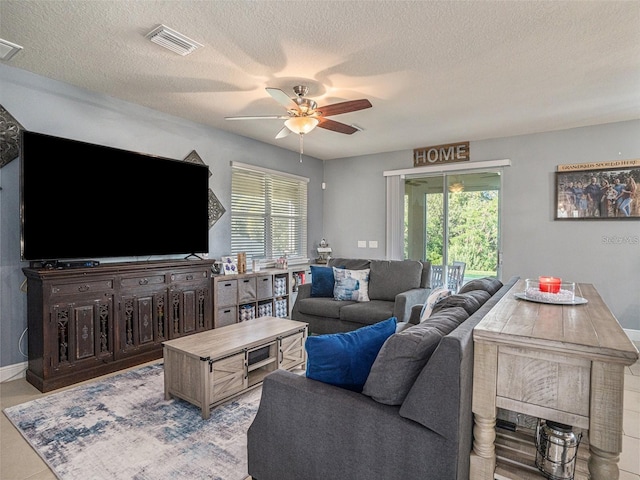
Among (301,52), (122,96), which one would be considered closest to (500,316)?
(301,52)

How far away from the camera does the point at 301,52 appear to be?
2.68m

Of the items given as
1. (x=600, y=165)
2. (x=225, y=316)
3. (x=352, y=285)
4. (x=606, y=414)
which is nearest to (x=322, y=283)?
(x=352, y=285)

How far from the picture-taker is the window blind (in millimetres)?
5089

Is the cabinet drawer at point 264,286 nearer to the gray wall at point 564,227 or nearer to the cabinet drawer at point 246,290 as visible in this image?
the cabinet drawer at point 246,290

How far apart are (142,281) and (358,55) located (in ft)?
9.52

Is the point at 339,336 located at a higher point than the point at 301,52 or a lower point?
lower

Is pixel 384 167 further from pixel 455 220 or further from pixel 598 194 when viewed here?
pixel 598 194

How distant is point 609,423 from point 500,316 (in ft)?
1.66

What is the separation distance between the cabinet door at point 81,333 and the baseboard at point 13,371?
51 cm

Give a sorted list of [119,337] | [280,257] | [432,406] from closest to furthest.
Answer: [432,406]
[119,337]
[280,257]

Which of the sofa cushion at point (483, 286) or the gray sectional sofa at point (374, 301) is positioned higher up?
the sofa cushion at point (483, 286)

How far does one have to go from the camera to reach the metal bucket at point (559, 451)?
4.23 ft

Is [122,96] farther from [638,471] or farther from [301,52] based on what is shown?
[638,471]

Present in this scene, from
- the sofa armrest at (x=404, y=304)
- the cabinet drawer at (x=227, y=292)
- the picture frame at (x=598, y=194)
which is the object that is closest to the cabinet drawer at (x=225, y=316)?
the cabinet drawer at (x=227, y=292)
